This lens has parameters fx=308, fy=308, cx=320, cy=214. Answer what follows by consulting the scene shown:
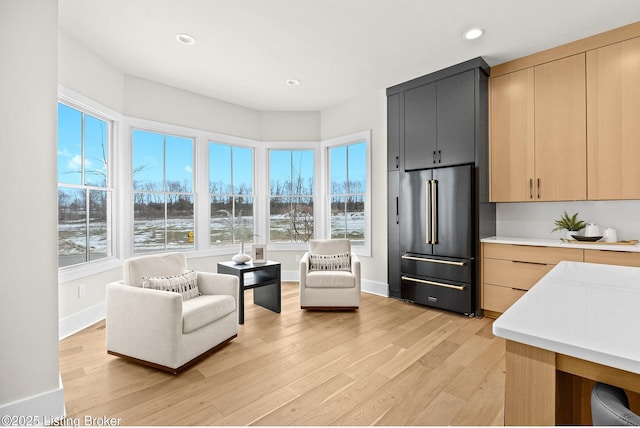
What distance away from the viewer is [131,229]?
388cm

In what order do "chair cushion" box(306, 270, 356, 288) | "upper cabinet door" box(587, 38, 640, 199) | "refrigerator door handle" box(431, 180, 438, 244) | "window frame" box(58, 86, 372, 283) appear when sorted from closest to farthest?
1. "upper cabinet door" box(587, 38, 640, 199)
2. "window frame" box(58, 86, 372, 283)
3. "chair cushion" box(306, 270, 356, 288)
4. "refrigerator door handle" box(431, 180, 438, 244)

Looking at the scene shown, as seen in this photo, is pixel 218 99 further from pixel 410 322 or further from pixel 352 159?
pixel 410 322

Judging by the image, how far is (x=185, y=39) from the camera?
301cm

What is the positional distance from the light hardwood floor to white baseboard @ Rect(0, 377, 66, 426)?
9 centimetres

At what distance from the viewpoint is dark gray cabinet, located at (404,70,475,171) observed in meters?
3.51

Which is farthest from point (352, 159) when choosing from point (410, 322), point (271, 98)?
point (410, 322)

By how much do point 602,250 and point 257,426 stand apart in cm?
322

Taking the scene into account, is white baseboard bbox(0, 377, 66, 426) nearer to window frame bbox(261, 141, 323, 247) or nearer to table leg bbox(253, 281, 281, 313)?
table leg bbox(253, 281, 281, 313)

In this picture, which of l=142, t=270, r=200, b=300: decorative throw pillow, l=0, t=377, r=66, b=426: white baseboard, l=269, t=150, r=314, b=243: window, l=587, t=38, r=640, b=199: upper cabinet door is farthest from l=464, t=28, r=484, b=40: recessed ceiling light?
l=0, t=377, r=66, b=426: white baseboard

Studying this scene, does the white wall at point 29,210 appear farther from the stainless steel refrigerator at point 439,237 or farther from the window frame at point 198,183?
the stainless steel refrigerator at point 439,237

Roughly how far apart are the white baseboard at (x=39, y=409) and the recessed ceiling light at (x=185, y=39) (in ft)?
9.64

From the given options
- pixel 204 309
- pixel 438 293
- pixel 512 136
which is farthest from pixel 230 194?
pixel 512 136

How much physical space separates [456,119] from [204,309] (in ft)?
10.9

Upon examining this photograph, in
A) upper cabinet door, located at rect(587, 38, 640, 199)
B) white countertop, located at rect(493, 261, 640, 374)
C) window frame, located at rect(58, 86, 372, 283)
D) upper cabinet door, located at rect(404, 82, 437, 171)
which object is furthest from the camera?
upper cabinet door, located at rect(404, 82, 437, 171)
